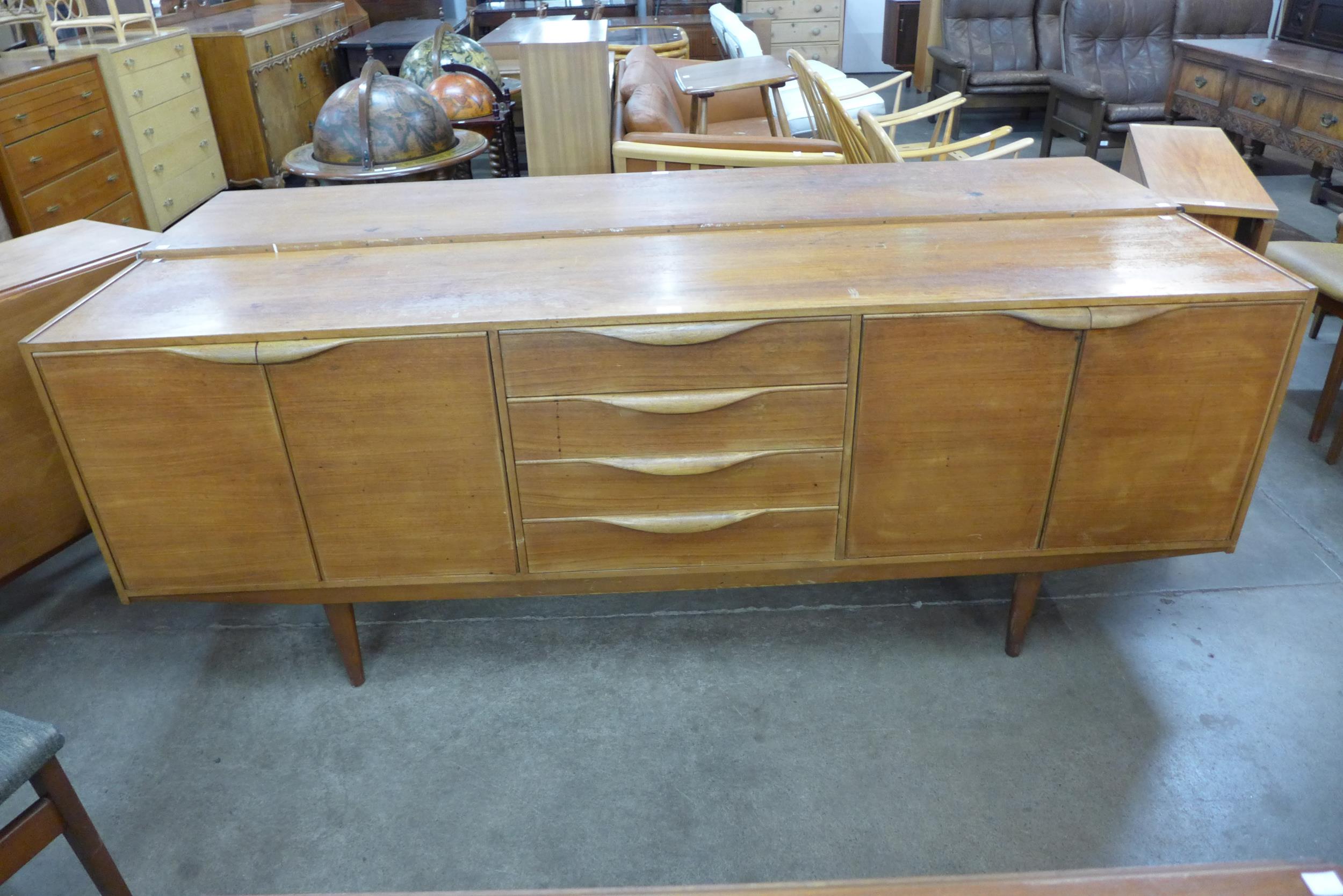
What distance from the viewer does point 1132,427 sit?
1.59 meters

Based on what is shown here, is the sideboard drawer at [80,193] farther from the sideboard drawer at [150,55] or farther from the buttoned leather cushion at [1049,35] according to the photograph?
the buttoned leather cushion at [1049,35]

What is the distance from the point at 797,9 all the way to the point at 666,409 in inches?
261

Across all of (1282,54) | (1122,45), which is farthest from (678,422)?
(1122,45)

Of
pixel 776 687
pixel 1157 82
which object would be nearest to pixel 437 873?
pixel 776 687

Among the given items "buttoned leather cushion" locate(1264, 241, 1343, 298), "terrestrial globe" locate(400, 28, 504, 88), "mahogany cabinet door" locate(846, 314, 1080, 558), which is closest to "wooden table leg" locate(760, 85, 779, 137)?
"terrestrial globe" locate(400, 28, 504, 88)

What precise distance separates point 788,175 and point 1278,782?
1610mm

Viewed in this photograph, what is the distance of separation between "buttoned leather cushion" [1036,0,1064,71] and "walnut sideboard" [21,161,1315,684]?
4869 millimetres

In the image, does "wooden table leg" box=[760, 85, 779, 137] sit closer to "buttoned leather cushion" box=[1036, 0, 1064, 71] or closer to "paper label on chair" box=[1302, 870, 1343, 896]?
"buttoned leather cushion" box=[1036, 0, 1064, 71]

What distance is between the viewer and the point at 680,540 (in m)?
1.68

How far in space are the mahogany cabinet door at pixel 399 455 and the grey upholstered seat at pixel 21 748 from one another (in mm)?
515

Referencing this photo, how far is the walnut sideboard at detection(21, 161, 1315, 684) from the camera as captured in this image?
1.47m

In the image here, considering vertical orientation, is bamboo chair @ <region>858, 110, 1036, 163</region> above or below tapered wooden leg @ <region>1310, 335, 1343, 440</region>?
above

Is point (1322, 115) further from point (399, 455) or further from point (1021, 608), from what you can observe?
point (399, 455)

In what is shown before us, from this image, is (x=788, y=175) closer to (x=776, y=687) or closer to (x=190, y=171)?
(x=776, y=687)
